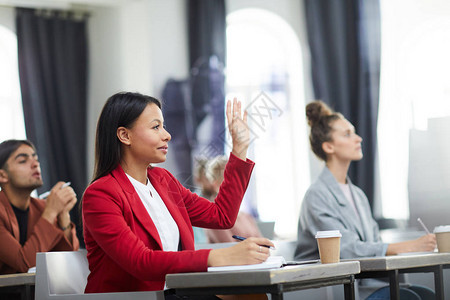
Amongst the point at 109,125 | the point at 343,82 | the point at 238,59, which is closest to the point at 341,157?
the point at 109,125

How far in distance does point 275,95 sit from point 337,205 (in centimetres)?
341

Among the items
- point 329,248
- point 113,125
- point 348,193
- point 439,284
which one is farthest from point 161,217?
point 348,193

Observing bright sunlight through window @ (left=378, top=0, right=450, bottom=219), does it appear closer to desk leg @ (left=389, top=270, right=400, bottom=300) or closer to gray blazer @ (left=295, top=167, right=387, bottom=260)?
gray blazer @ (left=295, top=167, right=387, bottom=260)

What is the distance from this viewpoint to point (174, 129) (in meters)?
5.96

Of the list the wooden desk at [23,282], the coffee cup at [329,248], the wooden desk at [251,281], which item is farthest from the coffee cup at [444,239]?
the wooden desk at [23,282]

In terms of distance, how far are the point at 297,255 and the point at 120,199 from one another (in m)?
1.22

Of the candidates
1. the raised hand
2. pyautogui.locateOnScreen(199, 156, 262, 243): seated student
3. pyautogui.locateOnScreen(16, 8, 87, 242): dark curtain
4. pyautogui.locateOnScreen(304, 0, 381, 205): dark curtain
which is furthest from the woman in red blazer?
pyautogui.locateOnScreen(16, 8, 87, 242): dark curtain

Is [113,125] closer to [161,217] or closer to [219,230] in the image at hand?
[161,217]

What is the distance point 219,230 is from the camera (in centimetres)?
385

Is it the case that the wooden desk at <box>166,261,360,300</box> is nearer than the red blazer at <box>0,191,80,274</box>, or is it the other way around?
the wooden desk at <box>166,261,360,300</box>

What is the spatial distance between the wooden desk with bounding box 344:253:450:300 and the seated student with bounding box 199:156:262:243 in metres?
1.89

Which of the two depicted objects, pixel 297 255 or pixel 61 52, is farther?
pixel 61 52

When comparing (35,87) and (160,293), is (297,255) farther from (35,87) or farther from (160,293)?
(35,87)

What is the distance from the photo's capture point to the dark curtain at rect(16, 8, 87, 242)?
574 centimetres
